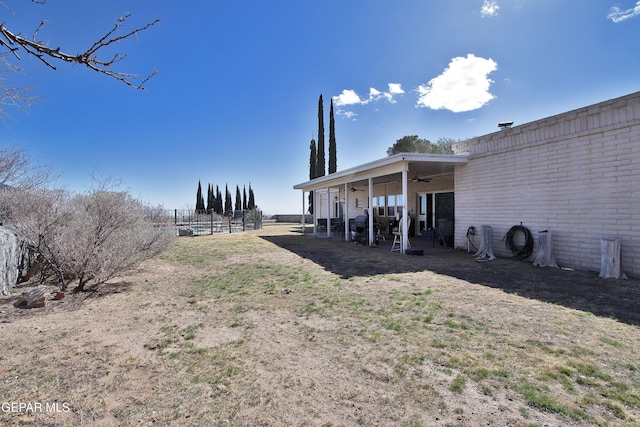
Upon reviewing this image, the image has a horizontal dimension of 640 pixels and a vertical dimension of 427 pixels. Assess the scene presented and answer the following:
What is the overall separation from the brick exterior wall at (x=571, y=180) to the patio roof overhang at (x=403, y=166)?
0.99m

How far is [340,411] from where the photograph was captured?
199cm

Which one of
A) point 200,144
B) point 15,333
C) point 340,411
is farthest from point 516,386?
point 200,144

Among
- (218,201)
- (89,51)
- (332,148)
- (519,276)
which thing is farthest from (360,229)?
(218,201)

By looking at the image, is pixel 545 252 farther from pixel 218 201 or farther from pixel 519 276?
pixel 218 201

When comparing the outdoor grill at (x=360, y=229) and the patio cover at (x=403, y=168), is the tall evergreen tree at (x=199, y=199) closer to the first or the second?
the patio cover at (x=403, y=168)

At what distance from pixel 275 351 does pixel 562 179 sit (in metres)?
7.59

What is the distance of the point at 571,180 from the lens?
676 centimetres

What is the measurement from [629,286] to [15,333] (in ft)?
29.3

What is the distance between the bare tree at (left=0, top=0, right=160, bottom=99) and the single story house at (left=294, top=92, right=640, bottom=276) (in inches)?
312

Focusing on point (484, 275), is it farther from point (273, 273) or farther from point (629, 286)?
point (273, 273)

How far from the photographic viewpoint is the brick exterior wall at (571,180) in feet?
19.0

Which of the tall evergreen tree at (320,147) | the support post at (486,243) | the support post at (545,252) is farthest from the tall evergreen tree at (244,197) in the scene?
the support post at (545,252)

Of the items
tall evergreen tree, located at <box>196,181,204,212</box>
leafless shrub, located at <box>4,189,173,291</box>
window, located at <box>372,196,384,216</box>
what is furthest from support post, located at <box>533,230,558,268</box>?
tall evergreen tree, located at <box>196,181,204,212</box>

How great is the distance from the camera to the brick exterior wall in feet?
19.0
